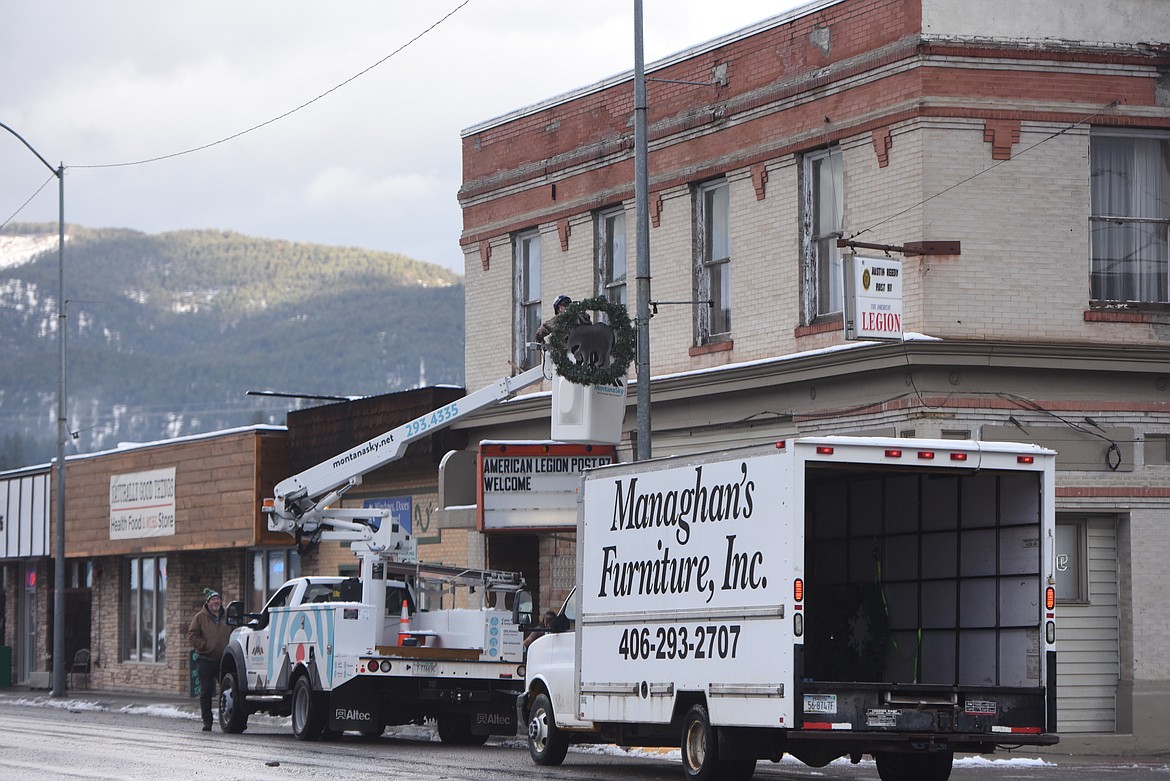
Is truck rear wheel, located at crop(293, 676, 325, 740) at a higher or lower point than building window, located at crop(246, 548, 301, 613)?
lower

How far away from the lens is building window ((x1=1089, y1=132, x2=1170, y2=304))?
21.7 metres

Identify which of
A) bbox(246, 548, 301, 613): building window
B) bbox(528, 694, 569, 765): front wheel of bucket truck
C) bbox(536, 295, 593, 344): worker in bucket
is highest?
bbox(536, 295, 593, 344): worker in bucket

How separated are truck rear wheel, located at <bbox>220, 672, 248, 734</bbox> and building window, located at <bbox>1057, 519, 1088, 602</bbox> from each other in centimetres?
1059

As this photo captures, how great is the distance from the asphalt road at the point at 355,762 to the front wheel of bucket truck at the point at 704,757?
48.8 inches

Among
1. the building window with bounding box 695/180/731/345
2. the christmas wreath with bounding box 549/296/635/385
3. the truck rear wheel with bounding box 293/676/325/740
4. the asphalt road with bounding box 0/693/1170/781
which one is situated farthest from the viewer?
the building window with bounding box 695/180/731/345

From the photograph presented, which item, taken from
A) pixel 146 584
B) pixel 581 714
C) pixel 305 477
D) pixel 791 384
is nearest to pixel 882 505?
pixel 581 714

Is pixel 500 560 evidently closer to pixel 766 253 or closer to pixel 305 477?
pixel 305 477

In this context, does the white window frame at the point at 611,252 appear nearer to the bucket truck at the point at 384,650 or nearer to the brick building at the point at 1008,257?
the brick building at the point at 1008,257

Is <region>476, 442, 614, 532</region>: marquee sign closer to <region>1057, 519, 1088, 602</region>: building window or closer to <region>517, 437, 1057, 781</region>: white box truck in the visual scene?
<region>1057, 519, 1088, 602</region>: building window

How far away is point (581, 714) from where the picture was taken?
16.8 metres

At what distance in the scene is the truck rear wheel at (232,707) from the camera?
23859 mm

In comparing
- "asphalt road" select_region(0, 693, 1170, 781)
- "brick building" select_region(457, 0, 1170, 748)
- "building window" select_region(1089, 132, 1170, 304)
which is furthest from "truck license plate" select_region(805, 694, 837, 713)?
"building window" select_region(1089, 132, 1170, 304)

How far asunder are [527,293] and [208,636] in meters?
7.50

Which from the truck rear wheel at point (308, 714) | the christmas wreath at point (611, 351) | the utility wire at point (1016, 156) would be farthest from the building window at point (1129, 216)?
the truck rear wheel at point (308, 714)
